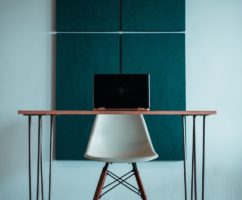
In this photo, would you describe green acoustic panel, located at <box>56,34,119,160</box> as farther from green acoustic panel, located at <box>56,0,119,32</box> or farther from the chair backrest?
the chair backrest

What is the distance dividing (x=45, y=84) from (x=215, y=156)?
1.64 meters

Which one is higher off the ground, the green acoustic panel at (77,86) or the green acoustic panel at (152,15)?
the green acoustic panel at (152,15)

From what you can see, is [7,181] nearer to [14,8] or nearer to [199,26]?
[14,8]

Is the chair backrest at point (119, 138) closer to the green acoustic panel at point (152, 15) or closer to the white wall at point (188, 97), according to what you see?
the white wall at point (188, 97)

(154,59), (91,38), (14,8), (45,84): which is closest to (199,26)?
(154,59)

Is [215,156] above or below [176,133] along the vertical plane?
below

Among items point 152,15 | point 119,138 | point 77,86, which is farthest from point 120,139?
point 152,15

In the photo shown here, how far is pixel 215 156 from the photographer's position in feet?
8.58

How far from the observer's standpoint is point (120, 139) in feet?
7.42

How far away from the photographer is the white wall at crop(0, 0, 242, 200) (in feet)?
8.54

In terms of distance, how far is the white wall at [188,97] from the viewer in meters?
2.60

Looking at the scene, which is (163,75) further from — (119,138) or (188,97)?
(119,138)

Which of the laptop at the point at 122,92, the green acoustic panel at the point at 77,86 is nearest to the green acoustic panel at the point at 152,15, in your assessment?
the green acoustic panel at the point at 77,86

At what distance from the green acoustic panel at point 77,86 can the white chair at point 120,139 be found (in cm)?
35
